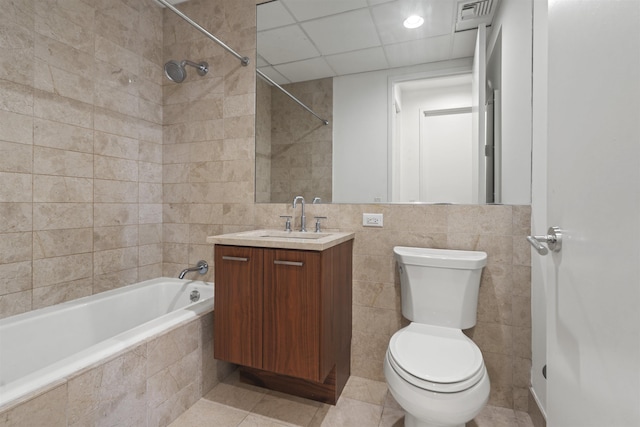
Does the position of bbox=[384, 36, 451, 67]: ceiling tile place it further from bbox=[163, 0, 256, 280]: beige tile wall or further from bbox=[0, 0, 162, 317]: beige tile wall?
bbox=[0, 0, 162, 317]: beige tile wall

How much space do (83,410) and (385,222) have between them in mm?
1574

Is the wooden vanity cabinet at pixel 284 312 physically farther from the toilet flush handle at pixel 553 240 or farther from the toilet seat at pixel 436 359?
the toilet flush handle at pixel 553 240

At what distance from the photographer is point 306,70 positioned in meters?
2.15

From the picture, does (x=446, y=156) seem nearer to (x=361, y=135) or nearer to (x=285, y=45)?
(x=361, y=135)

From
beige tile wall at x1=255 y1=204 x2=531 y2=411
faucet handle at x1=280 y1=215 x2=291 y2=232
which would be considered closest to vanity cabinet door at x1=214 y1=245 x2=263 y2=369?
faucet handle at x1=280 y1=215 x2=291 y2=232

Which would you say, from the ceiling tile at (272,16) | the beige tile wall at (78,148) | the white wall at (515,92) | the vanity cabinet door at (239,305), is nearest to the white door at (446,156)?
the white wall at (515,92)

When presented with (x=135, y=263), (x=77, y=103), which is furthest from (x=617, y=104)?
(x=135, y=263)

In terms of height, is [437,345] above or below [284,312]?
below

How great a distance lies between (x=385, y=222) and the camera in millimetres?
1853

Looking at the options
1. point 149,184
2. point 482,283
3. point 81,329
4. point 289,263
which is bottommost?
point 81,329

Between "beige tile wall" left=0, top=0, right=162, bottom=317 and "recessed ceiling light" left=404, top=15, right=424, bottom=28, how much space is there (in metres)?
1.86

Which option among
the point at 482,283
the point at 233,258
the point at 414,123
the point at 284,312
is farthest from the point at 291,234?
the point at 482,283

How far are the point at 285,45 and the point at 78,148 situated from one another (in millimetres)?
1463

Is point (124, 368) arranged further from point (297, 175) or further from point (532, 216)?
point (532, 216)
